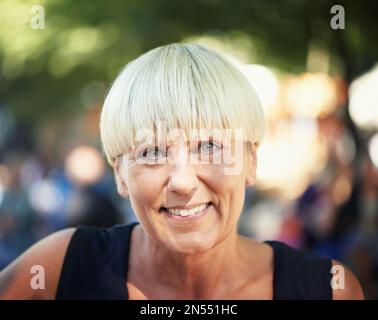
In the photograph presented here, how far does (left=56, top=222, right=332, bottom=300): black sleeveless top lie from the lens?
7.65 feet

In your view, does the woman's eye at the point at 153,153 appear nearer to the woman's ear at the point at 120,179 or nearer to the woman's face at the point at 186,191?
the woman's face at the point at 186,191

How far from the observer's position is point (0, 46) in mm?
6965

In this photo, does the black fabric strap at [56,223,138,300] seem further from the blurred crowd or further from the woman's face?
the blurred crowd

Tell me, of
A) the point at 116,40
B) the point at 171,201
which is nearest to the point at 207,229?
the point at 171,201

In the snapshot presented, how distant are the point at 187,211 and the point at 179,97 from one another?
13.8 inches

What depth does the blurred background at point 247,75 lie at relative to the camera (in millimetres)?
5871

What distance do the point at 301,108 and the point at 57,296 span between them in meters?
7.01

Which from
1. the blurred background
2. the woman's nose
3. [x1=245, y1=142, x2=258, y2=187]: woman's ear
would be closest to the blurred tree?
the blurred background

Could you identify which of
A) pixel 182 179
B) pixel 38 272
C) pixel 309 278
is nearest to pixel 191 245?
pixel 182 179

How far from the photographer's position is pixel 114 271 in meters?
2.41

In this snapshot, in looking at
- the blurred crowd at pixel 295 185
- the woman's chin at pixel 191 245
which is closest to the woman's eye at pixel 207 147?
the woman's chin at pixel 191 245

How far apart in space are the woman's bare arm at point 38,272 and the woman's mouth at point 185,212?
17.7 inches

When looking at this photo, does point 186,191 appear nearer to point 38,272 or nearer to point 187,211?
point 187,211

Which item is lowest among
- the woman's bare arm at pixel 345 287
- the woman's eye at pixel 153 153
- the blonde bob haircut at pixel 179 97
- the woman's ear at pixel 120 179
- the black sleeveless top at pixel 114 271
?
the woman's bare arm at pixel 345 287
